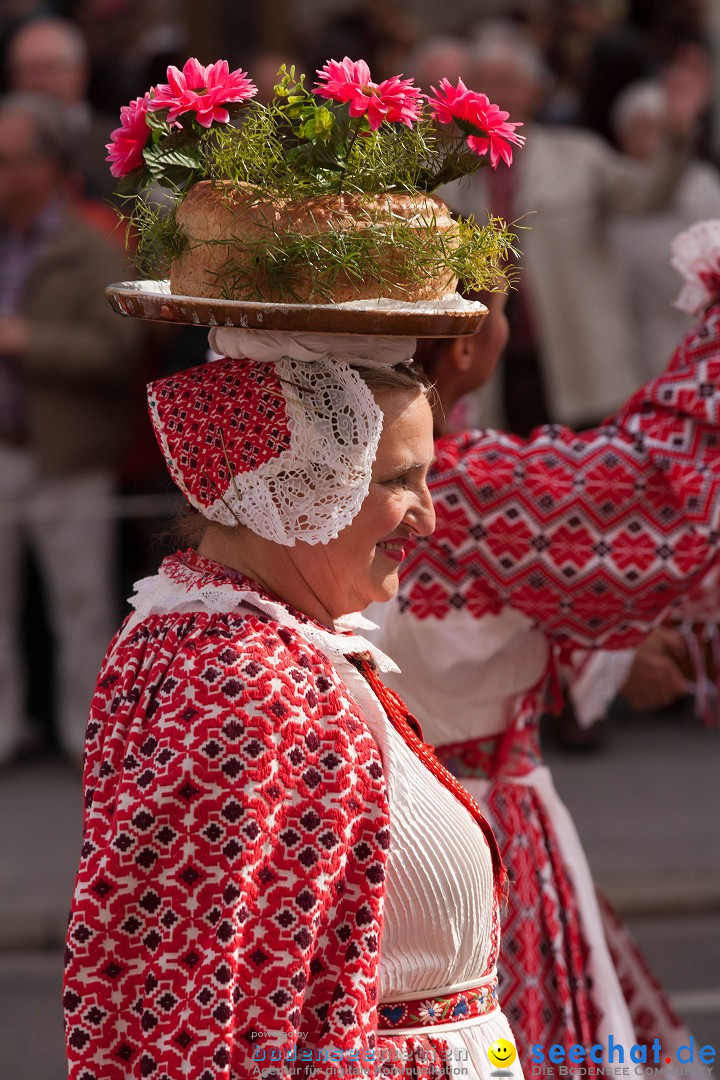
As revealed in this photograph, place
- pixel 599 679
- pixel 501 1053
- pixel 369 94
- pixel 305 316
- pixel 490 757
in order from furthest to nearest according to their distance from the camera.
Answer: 1. pixel 599 679
2. pixel 490 757
3. pixel 501 1053
4. pixel 369 94
5. pixel 305 316

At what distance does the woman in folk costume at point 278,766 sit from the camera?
84.8 inches

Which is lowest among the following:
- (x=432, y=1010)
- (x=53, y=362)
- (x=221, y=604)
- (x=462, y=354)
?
(x=53, y=362)

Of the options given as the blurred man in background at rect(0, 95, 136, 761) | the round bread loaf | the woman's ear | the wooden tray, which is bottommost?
the blurred man in background at rect(0, 95, 136, 761)

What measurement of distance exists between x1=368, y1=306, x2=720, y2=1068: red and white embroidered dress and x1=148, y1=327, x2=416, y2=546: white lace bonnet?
2.70ft

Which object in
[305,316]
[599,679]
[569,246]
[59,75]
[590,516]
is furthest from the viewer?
[59,75]

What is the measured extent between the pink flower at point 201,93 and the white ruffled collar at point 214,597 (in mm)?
655

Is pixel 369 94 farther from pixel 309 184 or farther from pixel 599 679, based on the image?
pixel 599 679

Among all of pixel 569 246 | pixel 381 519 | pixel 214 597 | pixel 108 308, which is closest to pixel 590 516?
pixel 381 519

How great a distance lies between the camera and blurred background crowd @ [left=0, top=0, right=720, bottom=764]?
23.9 ft

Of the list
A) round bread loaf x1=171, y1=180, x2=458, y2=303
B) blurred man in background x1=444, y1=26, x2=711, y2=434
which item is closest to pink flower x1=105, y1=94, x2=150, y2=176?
round bread loaf x1=171, y1=180, x2=458, y2=303

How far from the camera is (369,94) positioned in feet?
7.98

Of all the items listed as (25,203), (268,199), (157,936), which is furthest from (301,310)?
(25,203)

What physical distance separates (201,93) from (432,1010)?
4.59ft

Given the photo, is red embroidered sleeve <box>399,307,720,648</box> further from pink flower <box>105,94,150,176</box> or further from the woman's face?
pink flower <box>105,94,150,176</box>
